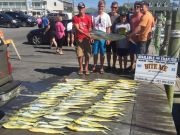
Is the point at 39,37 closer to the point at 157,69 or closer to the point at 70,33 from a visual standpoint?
the point at 70,33

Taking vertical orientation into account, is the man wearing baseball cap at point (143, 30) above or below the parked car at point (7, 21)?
above

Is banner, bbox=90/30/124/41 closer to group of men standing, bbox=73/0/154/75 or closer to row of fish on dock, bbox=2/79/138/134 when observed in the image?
group of men standing, bbox=73/0/154/75

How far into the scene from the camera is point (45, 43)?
19.5 m

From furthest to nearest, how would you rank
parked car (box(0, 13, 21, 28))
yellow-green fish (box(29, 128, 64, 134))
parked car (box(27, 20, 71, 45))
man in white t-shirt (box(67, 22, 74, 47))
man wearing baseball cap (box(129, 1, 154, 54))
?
parked car (box(0, 13, 21, 28))
parked car (box(27, 20, 71, 45))
man in white t-shirt (box(67, 22, 74, 47))
man wearing baseball cap (box(129, 1, 154, 54))
yellow-green fish (box(29, 128, 64, 134))

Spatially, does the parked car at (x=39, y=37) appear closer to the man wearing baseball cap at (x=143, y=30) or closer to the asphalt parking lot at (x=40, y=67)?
the asphalt parking lot at (x=40, y=67)

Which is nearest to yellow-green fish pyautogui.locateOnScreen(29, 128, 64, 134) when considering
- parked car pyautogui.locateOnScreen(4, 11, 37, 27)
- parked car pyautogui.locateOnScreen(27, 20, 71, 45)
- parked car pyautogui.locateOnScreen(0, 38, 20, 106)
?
parked car pyautogui.locateOnScreen(0, 38, 20, 106)

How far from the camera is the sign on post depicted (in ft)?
22.5

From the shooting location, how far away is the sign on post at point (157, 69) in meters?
6.87

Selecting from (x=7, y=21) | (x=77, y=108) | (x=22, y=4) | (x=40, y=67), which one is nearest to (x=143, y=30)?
(x=77, y=108)

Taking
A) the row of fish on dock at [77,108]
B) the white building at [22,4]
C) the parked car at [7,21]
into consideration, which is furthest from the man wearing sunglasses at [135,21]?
the white building at [22,4]

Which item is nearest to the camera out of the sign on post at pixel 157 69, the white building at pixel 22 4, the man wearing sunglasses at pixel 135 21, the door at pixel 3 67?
the door at pixel 3 67

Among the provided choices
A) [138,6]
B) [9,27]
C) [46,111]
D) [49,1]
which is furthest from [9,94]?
[49,1]

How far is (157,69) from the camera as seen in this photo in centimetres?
703

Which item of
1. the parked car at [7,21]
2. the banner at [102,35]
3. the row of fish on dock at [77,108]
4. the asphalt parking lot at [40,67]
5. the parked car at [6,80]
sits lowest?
the parked car at [7,21]
